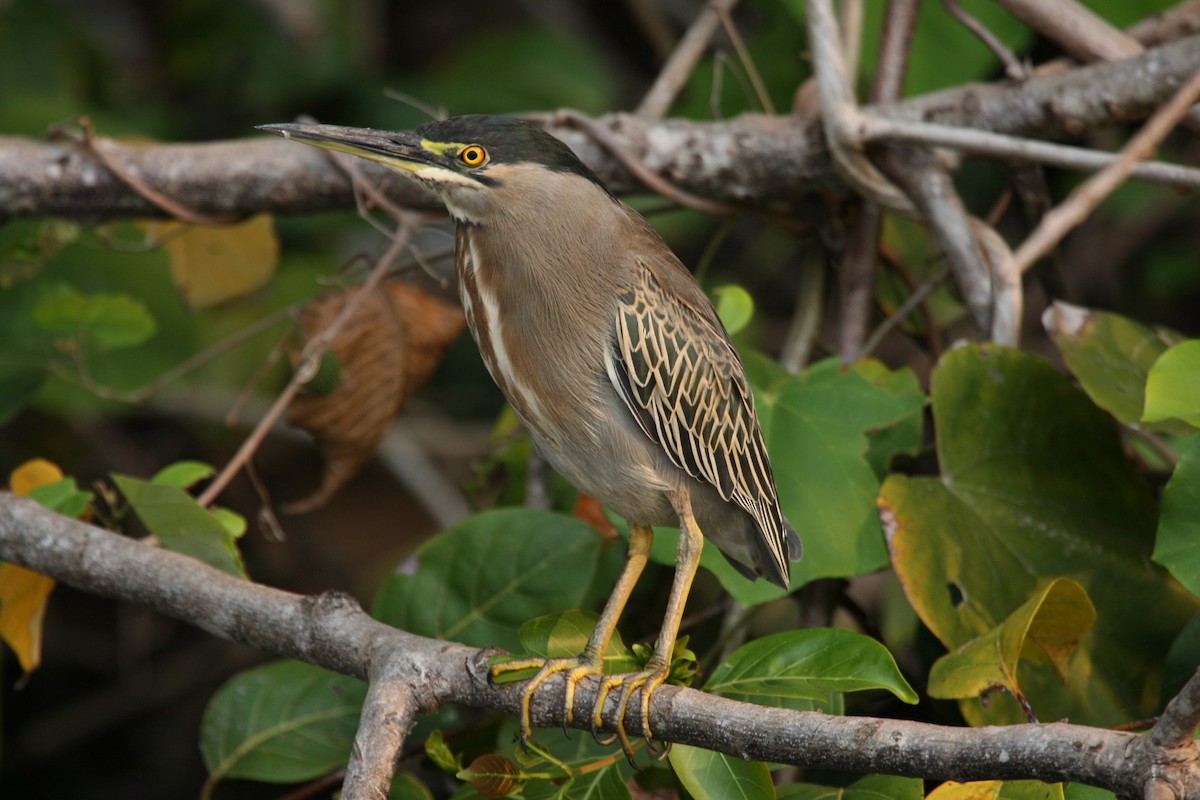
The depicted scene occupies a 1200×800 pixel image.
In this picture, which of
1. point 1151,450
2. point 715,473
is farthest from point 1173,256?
point 715,473

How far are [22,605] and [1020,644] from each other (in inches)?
60.8

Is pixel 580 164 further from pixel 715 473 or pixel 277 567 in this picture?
pixel 277 567

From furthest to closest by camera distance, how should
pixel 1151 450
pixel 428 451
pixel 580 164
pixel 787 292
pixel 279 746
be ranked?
pixel 787 292, pixel 428 451, pixel 1151 450, pixel 279 746, pixel 580 164

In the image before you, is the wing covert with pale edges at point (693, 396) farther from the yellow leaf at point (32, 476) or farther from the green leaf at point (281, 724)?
the yellow leaf at point (32, 476)

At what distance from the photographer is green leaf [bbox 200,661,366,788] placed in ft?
6.20

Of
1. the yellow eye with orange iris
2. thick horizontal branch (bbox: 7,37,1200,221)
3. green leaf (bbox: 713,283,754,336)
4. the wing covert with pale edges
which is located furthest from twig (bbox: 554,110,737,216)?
the yellow eye with orange iris

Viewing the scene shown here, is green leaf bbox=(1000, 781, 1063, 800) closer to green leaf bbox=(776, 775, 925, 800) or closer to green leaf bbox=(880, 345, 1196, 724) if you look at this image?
green leaf bbox=(776, 775, 925, 800)

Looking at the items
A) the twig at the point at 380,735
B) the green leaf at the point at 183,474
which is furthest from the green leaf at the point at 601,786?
the green leaf at the point at 183,474

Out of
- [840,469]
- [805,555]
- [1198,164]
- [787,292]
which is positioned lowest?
[805,555]

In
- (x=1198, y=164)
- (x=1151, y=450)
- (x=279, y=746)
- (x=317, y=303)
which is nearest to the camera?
(x=279, y=746)

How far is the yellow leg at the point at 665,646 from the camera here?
1.52 metres

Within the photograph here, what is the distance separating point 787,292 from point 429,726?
257cm

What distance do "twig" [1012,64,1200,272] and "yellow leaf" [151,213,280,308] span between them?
1.59 meters

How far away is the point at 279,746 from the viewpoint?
6.27 ft
